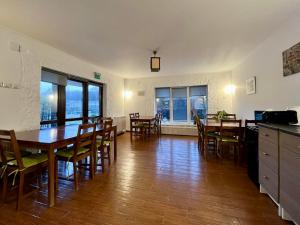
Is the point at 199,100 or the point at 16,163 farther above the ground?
the point at 199,100

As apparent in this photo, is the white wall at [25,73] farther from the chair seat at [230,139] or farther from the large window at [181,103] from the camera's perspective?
the large window at [181,103]

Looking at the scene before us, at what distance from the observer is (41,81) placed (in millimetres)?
3443

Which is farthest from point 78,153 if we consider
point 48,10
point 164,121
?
point 164,121

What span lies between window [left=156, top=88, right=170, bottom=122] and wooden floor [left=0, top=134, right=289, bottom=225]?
4.06 metres

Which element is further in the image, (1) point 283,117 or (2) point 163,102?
(2) point 163,102

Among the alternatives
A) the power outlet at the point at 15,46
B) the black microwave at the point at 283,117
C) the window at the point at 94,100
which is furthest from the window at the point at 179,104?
the power outlet at the point at 15,46

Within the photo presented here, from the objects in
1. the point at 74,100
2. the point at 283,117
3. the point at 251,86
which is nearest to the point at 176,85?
the point at 251,86

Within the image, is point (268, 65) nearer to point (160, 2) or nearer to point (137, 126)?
point (160, 2)

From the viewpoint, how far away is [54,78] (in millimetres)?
3730

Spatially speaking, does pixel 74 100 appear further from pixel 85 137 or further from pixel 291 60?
pixel 291 60

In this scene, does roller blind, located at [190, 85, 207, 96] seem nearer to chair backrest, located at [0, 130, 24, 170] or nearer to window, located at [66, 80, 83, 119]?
window, located at [66, 80, 83, 119]

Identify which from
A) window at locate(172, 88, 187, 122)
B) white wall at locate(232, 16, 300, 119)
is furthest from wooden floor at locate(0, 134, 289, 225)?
window at locate(172, 88, 187, 122)

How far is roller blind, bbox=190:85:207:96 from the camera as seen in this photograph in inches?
251

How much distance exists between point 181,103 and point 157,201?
515 cm
